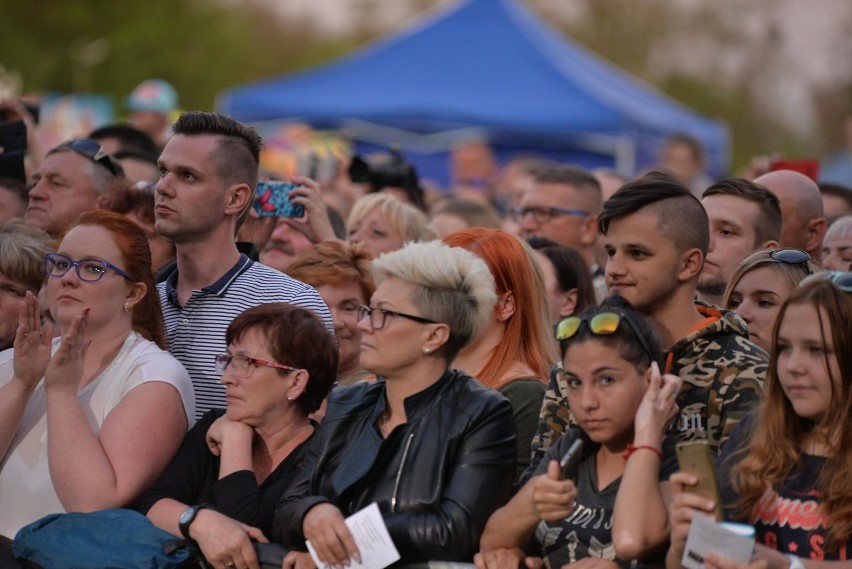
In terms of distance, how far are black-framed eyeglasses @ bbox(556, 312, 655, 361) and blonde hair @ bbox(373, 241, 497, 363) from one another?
453 mm

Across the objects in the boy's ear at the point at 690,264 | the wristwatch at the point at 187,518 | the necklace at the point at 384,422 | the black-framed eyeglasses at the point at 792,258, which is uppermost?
the boy's ear at the point at 690,264

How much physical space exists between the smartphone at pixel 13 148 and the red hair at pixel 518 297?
3.31 metres

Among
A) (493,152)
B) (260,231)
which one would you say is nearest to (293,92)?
(493,152)

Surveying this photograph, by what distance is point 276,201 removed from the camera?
6816 millimetres

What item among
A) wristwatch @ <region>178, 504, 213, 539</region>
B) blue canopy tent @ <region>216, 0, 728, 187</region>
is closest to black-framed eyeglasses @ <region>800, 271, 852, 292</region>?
wristwatch @ <region>178, 504, 213, 539</region>

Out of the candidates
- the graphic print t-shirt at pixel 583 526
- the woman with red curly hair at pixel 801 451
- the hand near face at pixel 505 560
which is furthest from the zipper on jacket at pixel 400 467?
the woman with red curly hair at pixel 801 451

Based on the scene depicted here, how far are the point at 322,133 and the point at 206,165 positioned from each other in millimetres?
12375

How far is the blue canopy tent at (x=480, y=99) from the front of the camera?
17.8 m

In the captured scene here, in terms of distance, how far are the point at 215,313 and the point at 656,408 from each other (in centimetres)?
224

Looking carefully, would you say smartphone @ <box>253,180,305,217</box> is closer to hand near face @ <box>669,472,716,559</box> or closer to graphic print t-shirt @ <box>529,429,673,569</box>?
graphic print t-shirt @ <box>529,429,673,569</box>

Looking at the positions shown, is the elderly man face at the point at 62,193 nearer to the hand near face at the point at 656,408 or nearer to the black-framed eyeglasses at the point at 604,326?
the black-framed eyeglasses at the point at 604,326

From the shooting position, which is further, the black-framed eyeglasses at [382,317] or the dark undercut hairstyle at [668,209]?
the dark undercut hairstyle at [668,209]

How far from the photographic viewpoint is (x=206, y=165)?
568cm

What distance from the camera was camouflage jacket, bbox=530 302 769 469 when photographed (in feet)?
13.9
